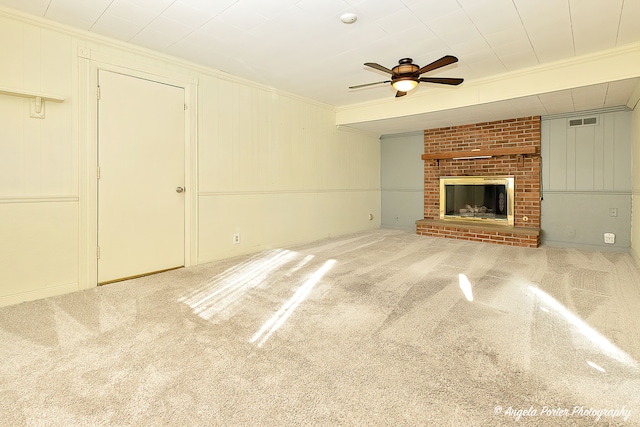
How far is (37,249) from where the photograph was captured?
8.63 feet

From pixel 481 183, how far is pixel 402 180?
153cm

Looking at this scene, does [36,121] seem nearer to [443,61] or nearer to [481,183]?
[443,61]

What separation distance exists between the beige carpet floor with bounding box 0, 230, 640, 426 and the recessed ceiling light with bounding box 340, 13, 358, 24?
7.44ft

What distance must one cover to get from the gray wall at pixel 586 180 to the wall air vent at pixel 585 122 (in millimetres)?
42

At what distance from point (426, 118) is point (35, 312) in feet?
16.7

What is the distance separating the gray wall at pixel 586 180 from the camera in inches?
172

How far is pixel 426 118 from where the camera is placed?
4.99m

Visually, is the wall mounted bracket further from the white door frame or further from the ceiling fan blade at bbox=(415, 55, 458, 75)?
the ceiling fan blade at bbox=(415, 55, 458, 75)

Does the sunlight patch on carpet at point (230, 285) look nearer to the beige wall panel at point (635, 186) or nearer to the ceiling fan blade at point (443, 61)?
the ceiling fan blade at point (443, 61)

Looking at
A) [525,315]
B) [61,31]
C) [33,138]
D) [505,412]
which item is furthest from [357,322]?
[61,31]

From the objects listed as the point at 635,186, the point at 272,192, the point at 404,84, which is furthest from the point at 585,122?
the point at 272,192

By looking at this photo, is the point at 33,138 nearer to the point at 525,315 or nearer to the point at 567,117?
the point at 525,315

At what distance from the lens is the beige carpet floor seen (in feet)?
4.34

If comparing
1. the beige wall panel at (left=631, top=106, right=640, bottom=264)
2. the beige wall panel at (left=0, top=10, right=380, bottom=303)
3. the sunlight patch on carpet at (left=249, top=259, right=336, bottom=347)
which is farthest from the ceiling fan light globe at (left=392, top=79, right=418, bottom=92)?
the beige wall panel at (left=631, top=106, right=640, bottom=264)
